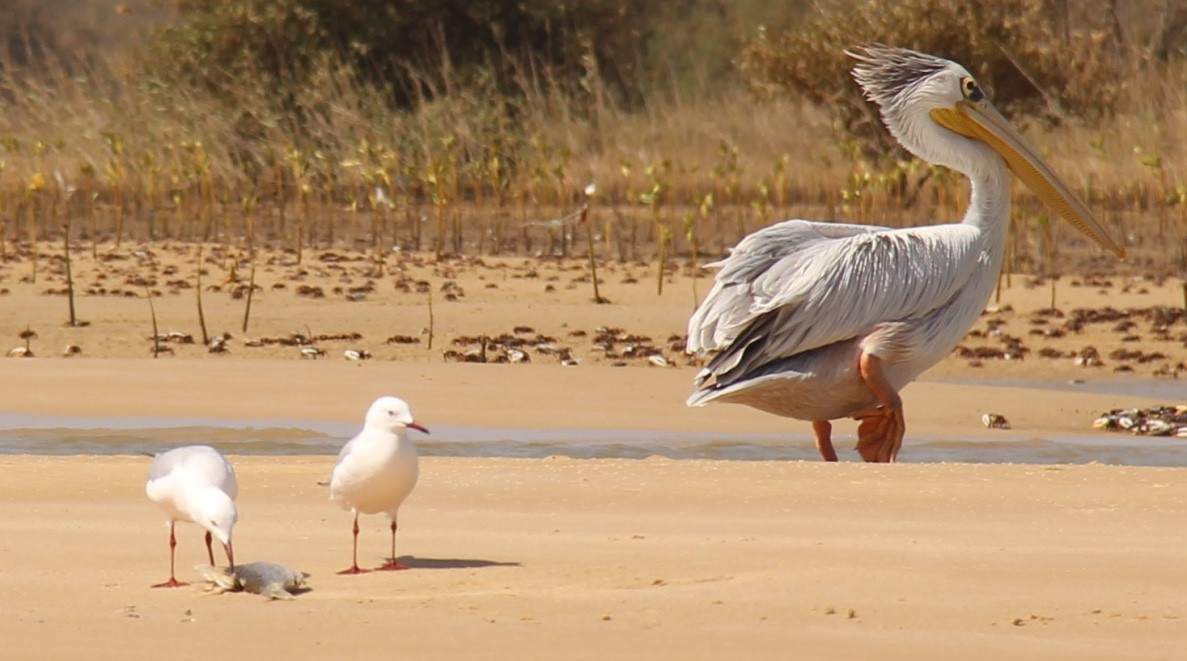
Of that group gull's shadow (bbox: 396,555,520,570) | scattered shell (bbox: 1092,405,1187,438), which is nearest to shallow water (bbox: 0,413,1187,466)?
scattered shell (bbox: 1092,405,1187,438)

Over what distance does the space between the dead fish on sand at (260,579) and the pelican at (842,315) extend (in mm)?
3238

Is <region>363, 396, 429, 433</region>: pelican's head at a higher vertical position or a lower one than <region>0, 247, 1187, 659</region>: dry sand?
higher

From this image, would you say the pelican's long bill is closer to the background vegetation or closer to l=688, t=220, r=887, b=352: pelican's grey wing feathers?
l=688, t=220, r=887, b=352: pelican's grey wing feathers

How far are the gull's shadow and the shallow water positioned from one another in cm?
305

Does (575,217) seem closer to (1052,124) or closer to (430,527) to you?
(1052,124)

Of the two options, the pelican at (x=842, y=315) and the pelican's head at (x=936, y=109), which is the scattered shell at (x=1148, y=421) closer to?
the pelican's head at (x=936, y=109)

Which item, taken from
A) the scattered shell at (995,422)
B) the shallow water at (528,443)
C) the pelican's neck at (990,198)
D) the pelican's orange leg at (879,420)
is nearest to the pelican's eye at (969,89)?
the pelican's neck at (990,198)

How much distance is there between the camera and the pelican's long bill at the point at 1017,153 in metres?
8.52

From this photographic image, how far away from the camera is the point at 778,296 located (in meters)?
7.69

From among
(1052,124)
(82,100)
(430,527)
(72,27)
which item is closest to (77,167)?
(82,100)

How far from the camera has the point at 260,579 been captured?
475 centimetres

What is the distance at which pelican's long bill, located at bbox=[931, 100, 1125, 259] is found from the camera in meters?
8.52

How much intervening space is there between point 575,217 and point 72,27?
3367 centimetres

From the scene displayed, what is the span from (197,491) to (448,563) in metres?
0.75
